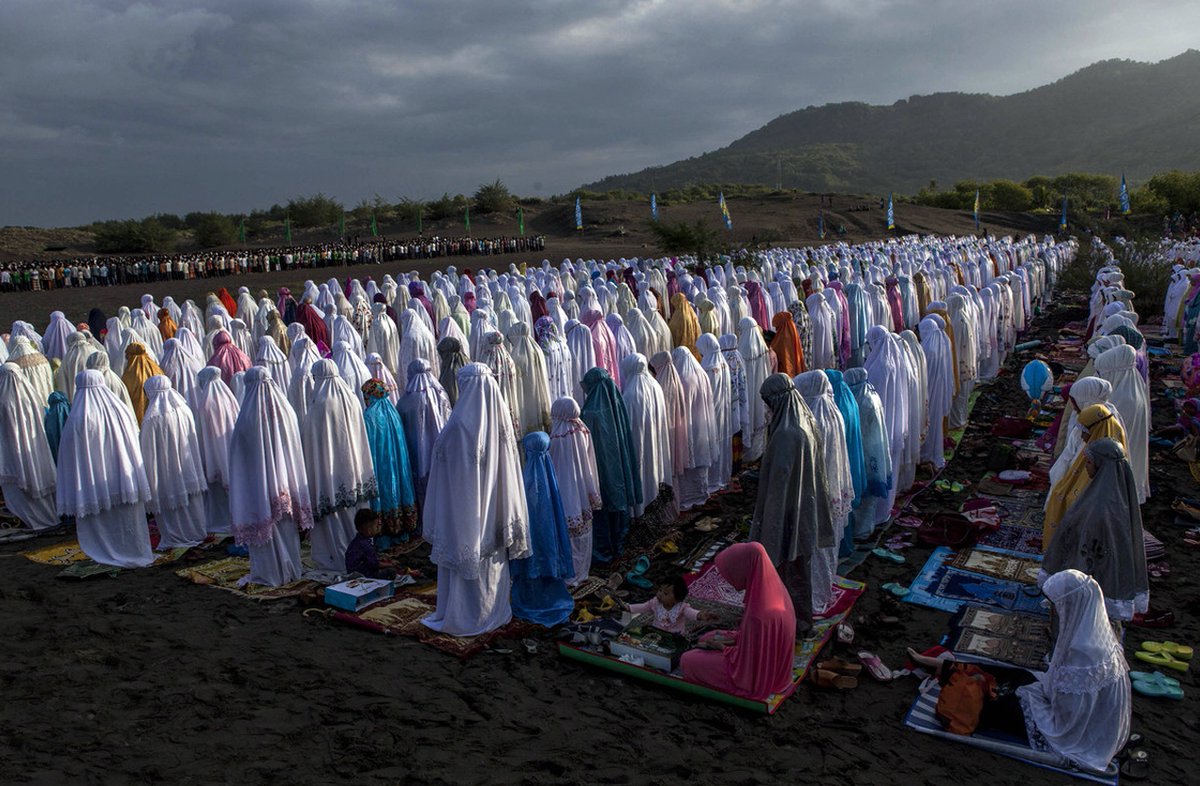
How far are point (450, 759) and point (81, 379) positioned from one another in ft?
13.3

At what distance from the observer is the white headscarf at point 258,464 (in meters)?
5.23

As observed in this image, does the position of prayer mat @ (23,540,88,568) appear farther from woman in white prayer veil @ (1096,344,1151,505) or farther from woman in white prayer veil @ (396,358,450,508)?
woman in white prayer veil @ (1096,344,1151,505)

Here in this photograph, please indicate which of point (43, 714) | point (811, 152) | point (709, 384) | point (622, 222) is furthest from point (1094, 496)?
point (811, 152)

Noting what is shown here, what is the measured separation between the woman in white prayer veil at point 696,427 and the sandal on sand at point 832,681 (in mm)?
2775

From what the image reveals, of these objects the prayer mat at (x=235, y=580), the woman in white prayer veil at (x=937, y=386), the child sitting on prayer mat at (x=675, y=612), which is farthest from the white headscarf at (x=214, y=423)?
the woman in white prayer veil at (x=937, y=386)

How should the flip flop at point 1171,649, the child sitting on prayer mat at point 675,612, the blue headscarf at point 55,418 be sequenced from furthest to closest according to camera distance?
the blue headscarf at point 55,418
the child sitting on prayer mat at point 675,612
the flip flop at point 1171,649

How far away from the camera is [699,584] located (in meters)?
5.19

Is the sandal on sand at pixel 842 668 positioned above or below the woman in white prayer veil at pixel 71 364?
below

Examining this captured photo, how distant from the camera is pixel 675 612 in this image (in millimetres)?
4672

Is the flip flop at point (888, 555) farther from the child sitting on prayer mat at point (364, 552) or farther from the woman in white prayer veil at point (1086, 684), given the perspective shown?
the child sitting on prayer mat at point (364, 552)

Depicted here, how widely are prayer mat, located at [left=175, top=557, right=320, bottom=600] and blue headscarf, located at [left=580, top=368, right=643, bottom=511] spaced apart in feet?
6.82

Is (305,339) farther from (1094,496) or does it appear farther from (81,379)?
(1094,496)

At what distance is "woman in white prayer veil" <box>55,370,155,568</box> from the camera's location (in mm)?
5605

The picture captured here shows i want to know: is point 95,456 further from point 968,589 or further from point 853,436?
point 968,589
